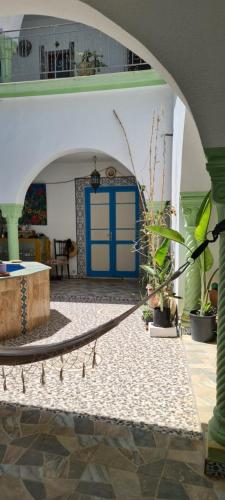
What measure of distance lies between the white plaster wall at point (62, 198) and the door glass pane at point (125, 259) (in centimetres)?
120

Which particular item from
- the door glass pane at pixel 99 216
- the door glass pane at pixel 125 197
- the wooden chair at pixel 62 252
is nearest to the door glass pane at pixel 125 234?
the door glass pane at pixel 99 216

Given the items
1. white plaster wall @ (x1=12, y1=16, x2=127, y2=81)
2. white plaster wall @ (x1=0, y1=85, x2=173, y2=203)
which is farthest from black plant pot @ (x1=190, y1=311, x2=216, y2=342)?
white plaster wall @ (x1=12, y1=16, x2=127, y2=81)

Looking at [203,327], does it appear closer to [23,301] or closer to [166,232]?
[166,232]

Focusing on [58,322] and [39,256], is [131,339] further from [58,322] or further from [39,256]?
[39,256]

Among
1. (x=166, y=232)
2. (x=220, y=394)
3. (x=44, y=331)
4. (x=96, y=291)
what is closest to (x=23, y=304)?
(x=44, y=331)

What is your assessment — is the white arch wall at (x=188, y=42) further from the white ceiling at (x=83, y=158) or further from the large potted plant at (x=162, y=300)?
the white ceiling at (x=83, y=158)

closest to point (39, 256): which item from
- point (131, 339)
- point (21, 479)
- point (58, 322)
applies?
point (58, 322)

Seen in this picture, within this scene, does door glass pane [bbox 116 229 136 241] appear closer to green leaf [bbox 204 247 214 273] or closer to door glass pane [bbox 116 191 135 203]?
door glass pane [bbox 116 191 135 203]

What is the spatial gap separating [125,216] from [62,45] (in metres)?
4.52

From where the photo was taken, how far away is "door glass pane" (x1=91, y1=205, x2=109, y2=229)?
383 inches

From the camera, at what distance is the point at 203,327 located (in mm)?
4641

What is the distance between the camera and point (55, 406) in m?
3.18

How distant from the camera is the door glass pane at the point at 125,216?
9.62 meters

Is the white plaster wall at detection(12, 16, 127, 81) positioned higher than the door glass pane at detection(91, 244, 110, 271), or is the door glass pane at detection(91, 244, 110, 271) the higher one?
the white plaster wall at detection(12, 16, 127, 81)
